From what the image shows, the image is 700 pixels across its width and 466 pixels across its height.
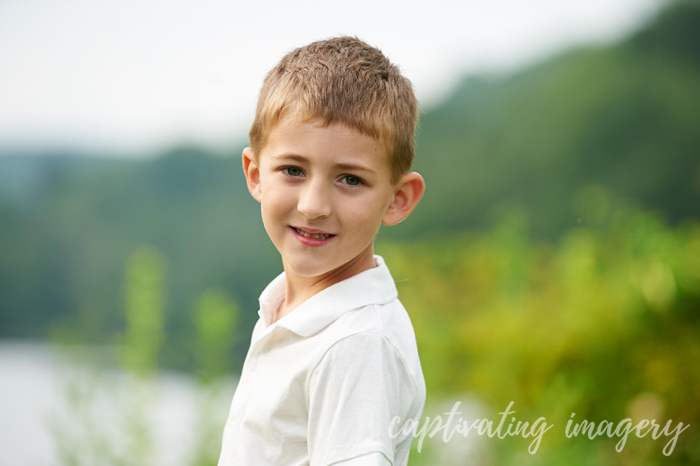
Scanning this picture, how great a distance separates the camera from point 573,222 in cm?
376

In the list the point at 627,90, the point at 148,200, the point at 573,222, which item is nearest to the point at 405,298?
the point at 573,222

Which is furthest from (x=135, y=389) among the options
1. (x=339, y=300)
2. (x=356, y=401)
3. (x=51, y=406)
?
(x=356, y=401)

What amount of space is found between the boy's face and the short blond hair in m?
0.02

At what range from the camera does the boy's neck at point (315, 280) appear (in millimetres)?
1175

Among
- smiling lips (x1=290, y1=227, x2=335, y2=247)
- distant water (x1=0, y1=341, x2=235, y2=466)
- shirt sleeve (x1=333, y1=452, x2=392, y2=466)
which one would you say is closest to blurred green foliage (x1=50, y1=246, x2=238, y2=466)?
distant water (x1=0, y1=341, x2=235, y2=466)

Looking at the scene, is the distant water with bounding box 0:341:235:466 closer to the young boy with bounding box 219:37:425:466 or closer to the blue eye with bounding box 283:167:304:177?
the young boy with bounding box 219:37:425:466

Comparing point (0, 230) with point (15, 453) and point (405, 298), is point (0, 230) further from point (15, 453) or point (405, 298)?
point (405, 298)

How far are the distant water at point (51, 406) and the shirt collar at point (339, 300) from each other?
191 centimetres

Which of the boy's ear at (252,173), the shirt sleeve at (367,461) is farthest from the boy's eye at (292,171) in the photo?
the shirt sleeve at (367,461)

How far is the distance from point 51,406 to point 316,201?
271 cm

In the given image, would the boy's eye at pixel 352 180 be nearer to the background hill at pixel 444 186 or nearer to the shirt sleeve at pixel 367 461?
the shirt sleeve at pixel 367 461

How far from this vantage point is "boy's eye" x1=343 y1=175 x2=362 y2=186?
3.43 ft

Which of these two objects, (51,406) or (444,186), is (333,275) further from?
(444,186)

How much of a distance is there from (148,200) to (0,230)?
85cm
